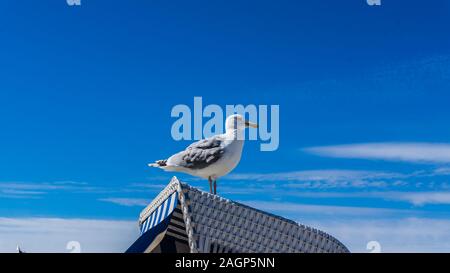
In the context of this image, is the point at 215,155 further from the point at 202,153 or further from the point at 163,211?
the point at 163,211

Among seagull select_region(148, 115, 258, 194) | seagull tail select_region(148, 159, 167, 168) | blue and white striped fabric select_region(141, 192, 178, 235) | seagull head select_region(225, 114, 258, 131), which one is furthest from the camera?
seagull tail select_region(148, 159, 167, 168)

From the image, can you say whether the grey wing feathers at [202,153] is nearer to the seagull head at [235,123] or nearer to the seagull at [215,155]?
the seagull at [215,155]

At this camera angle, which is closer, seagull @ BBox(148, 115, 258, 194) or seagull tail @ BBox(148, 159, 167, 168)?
seagull @ BBox(148, 115, 258, 194)

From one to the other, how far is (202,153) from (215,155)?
35 centimetres

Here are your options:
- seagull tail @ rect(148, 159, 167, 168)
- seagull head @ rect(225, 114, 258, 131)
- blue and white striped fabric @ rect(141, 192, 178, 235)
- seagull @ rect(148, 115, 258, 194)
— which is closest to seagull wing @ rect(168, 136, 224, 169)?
seagull @ rect(148, 115, 258, 194)

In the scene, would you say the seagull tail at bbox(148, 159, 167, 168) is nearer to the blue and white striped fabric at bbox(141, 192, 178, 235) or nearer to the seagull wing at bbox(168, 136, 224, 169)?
the seagull wing at bbox(168, 136, 224, 169)

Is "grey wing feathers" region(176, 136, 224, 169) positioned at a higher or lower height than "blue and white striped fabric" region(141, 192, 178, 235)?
higher

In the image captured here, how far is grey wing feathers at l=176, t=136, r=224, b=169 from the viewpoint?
43.0ft

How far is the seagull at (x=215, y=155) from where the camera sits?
42.9 feet

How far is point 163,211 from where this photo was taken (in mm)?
14211

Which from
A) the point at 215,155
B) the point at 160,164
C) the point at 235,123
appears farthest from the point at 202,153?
the point at 160,164

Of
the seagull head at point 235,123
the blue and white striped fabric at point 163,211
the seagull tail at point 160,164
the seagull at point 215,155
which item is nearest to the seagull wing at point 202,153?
the seagull at point 215,155
